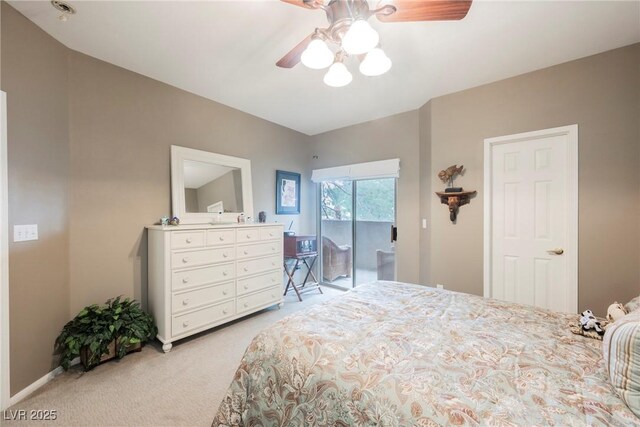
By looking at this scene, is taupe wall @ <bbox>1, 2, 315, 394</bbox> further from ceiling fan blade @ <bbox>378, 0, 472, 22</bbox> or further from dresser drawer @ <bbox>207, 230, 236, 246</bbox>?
ceiling fan blade @ <bbox>378, 0, 472, 22</bbox>

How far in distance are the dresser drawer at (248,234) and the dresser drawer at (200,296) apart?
0.50m

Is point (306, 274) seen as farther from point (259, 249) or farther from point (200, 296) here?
point (200, 296)

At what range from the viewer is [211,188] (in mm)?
3107

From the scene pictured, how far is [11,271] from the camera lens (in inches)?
66.8

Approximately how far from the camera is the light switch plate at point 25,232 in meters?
1.73

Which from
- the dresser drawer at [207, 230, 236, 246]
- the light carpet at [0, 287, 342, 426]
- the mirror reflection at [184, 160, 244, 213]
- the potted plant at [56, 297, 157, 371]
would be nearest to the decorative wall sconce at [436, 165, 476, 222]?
the dresser drawer at [207, 230, 236, 246]

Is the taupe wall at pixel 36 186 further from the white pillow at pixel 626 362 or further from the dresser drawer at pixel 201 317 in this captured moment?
the white pillow at pixel 626 362

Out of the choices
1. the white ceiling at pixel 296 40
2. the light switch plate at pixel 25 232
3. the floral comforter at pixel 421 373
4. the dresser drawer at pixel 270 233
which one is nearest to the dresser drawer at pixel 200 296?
the dresser drawer at pixel 270 233

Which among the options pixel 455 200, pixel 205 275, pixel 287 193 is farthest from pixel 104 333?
pixel 455 200

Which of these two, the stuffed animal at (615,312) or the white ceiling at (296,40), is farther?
the white ceiling at (296,40)

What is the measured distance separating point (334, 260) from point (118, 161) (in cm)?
318

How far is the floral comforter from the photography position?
81cm

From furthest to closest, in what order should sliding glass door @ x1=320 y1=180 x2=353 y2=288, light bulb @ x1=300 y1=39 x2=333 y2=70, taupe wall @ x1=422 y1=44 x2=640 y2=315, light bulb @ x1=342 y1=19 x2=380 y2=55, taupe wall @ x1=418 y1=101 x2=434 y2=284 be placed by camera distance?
sliding glass door @ x1=320 y1=180 x2=353 y2=288 → taupe wall @ x1=418 y1=101 x2=434 y2=284 → taupe wall @ x1=422 y1=44 x2=640 y2=315 → light bulb @ x1=300 y1=39 x2=333 y2=70 → light bulb @ x1=342 y1=19 x2=380 y2=55

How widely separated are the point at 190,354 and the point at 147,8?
272 cm
